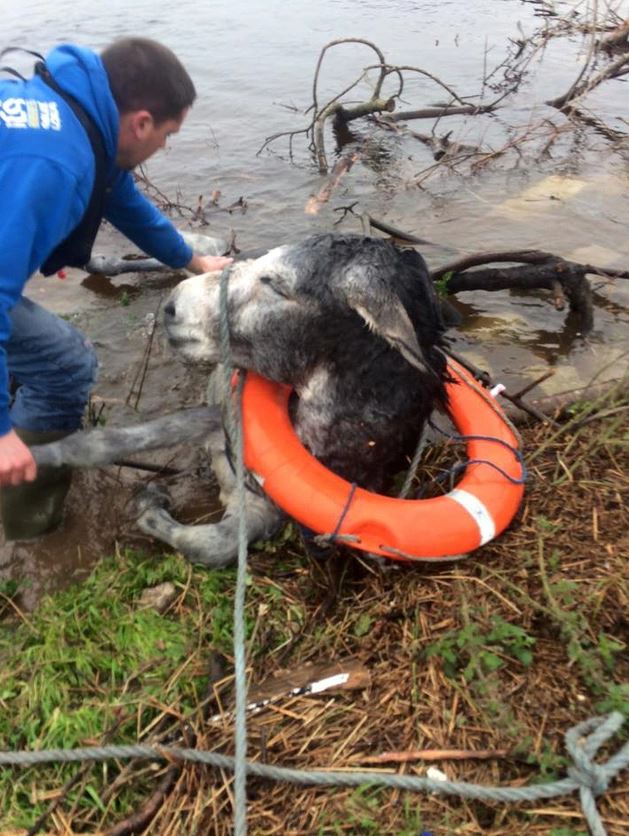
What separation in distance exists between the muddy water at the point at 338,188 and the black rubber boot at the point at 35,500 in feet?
0.38

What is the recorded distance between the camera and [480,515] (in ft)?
11.3

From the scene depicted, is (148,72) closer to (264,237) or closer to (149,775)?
(149,775)

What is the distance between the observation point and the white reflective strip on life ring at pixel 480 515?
342 cm

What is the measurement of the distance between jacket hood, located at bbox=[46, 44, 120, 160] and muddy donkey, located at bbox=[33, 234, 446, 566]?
925mm

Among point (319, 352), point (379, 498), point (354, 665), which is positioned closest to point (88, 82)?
point (319, 352)

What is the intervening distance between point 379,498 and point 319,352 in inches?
35.0

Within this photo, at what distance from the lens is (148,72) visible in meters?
3.59

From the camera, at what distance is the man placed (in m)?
3.09

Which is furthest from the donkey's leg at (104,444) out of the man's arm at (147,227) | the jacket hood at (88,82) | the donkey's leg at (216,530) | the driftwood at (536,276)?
the driftwood at (536,276)

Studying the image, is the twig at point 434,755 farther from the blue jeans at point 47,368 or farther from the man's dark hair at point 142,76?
the man's dark hair at point 142,76

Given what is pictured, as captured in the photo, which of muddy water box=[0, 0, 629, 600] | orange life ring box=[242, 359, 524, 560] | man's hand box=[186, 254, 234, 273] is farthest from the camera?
muddy water box=[0, 0, 629, 600]

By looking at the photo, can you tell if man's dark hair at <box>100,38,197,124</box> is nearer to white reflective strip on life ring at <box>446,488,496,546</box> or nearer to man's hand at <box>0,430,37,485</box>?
man's hand at <box>0,430,37,485</box>

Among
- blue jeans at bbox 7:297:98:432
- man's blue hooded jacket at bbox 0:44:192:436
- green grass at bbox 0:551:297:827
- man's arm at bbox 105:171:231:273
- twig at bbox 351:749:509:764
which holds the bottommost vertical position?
green grass at bbox 0:551:297:827

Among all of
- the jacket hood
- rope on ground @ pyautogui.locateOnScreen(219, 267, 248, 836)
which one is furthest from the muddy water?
the jacket hood
